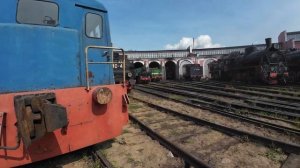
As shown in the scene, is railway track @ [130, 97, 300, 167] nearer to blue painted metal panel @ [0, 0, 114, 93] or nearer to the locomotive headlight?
the locomotive headlight

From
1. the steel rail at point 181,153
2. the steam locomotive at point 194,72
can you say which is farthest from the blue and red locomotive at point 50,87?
the steam locomotive at point 194,72

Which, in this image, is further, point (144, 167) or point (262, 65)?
point (262, 65)

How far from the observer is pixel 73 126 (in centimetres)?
399

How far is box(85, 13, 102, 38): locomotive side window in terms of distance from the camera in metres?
4.88

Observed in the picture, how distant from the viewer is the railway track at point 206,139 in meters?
4.29

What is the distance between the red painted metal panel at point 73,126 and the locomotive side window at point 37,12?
124cm

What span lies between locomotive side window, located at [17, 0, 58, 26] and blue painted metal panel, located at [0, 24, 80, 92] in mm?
181

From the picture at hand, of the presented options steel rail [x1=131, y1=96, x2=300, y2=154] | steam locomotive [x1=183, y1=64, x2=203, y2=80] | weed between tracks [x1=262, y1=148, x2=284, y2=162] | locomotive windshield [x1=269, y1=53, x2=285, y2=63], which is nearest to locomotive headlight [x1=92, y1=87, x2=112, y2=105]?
weed between tracks [x1=262, y1=148, x2=284, y2=162]

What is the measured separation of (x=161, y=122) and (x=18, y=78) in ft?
13.3

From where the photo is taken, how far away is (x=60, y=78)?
4.34m

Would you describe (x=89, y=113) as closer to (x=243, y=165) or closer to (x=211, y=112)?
(x=243, y=165)

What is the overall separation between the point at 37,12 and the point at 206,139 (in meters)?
3.87

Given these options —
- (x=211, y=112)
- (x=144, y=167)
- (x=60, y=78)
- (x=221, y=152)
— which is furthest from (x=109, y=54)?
(x=211, y=112)

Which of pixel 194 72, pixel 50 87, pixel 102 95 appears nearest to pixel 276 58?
pixel 194 72
